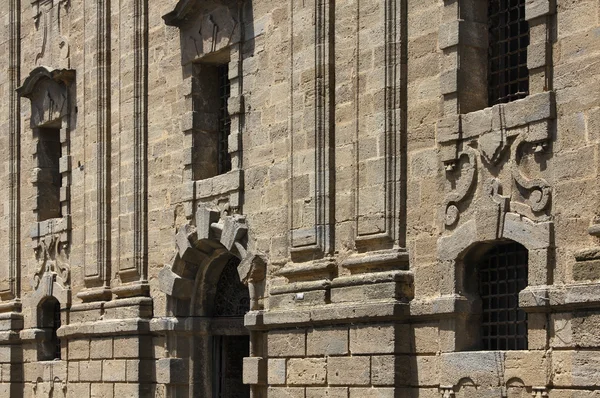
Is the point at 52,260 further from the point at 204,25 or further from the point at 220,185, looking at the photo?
the point at 204,25

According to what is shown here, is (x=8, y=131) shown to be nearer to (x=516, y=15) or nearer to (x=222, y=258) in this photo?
(x=222, y=258)

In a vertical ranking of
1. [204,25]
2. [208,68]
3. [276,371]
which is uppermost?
[204,25]

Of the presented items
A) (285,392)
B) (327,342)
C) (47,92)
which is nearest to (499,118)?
(327,342)

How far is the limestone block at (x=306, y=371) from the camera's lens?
51.0ft

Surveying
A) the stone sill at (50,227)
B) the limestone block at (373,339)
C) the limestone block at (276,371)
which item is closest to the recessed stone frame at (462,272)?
the limestone block at (373,339)

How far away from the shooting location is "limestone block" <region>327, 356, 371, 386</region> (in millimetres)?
14852

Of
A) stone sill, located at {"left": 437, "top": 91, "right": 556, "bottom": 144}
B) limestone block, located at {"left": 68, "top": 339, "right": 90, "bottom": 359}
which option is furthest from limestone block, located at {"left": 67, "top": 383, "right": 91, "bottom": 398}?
stone sill, located at {"left": 437, "top": 91, "right": 556, "bottom": 144}

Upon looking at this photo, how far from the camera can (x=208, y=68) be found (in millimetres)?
18891

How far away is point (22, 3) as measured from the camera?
24.0m

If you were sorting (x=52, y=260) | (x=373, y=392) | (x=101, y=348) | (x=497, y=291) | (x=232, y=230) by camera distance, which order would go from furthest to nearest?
(x=52, y=260)
(x=101, y=348)
(x=232, y=230)
(x=373, y=392)
(x=497, y=291)

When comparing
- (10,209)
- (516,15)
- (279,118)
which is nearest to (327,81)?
(279,118)

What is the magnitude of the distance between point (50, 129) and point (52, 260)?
2378mm

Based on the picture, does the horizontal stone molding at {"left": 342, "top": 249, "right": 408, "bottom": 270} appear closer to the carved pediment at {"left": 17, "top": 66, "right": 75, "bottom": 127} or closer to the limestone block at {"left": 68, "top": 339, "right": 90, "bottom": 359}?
the limestone block at {"left": 68, "top": 339, "right": 90, "bottom": 359}

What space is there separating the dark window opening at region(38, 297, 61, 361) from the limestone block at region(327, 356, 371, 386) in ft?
27.7
